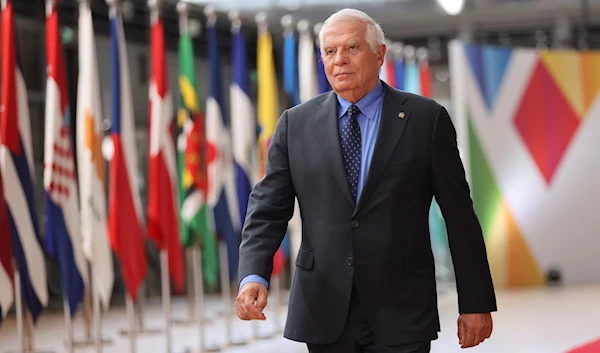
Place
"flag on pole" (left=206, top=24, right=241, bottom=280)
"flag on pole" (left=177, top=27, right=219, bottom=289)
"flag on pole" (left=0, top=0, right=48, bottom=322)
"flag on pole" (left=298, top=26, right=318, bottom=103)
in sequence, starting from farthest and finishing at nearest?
"flag on pole" (left=298, top=26, right=318, bottom=103), "flag on pole" (left=206, top=24, right=241, bottom=280), "flag on pole" (left=177, top=27, right=219, bottom=289), "flag on pole" (left=0, top=0, right=48, bottom=322)

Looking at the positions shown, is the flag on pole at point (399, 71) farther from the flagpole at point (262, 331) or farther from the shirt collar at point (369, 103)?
the shirt collar at point (369, 103)

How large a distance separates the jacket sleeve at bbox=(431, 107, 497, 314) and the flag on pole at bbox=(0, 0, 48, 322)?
3754 millimetres

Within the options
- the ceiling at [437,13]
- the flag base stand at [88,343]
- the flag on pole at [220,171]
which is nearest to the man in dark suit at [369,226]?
the flag on pole at [220,171]

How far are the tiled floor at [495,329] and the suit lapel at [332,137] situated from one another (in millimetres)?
4258

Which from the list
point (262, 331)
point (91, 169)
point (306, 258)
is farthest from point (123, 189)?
point (306, 258)

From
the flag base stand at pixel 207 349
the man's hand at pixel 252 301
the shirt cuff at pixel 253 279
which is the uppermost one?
the shirt cuff at pixel 253 279

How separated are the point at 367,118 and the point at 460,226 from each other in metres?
0.37

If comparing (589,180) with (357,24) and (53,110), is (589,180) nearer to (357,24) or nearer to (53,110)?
(53,110)

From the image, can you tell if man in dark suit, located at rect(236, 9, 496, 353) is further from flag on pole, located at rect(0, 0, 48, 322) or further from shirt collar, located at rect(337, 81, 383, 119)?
flag on pole, located at rect(0, 0, 48, 322)

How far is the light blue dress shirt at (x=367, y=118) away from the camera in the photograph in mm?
2438

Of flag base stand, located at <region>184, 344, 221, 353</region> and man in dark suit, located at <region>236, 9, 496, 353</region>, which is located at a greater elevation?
man in dark suit, located at <region>236, 9, 496, 353</region>

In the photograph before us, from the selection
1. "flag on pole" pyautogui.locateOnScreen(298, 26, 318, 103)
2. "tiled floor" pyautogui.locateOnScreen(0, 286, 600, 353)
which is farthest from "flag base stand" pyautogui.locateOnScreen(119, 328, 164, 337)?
"flag on pole" pyautogui.locateOnScreen(298, 26, 318, 103)

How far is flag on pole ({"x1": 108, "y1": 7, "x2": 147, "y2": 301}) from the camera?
20.8 feet

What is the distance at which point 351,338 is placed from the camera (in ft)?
7.82
